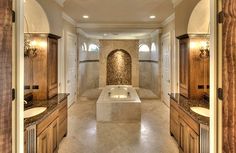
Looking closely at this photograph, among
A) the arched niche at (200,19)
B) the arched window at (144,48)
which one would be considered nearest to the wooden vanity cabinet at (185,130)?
the arched niche at (200,19)

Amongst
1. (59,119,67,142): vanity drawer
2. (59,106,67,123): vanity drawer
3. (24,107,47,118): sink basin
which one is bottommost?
(59,119,67,142): vanity drawer

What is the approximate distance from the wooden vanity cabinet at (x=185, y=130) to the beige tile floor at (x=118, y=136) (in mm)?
348

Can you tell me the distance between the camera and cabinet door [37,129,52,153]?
8.74 feet

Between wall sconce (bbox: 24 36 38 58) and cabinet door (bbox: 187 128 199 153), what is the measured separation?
2.90m

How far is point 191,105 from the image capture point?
346cm

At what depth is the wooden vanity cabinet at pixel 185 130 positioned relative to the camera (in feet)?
9.12

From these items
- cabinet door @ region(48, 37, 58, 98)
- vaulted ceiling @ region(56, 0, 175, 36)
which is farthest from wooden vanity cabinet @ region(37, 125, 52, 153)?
vaulted ceiling @ region(56, 0, 175, 36)

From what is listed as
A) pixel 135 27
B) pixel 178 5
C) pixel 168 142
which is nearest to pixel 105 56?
pixel 135 27

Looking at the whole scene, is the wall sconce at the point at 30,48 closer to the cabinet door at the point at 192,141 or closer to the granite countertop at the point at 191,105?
the granite countertop at the point at 191,105

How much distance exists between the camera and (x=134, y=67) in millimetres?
9930

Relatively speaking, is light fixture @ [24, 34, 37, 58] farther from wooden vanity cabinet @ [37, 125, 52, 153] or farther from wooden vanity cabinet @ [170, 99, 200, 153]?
wooden vanity cabinet @ [170, 99, 200, 153]

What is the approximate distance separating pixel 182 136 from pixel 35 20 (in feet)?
10.5

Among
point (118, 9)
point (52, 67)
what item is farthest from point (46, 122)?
point (118, 9)

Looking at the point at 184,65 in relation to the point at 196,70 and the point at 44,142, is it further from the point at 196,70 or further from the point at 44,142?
the point at 44,142
